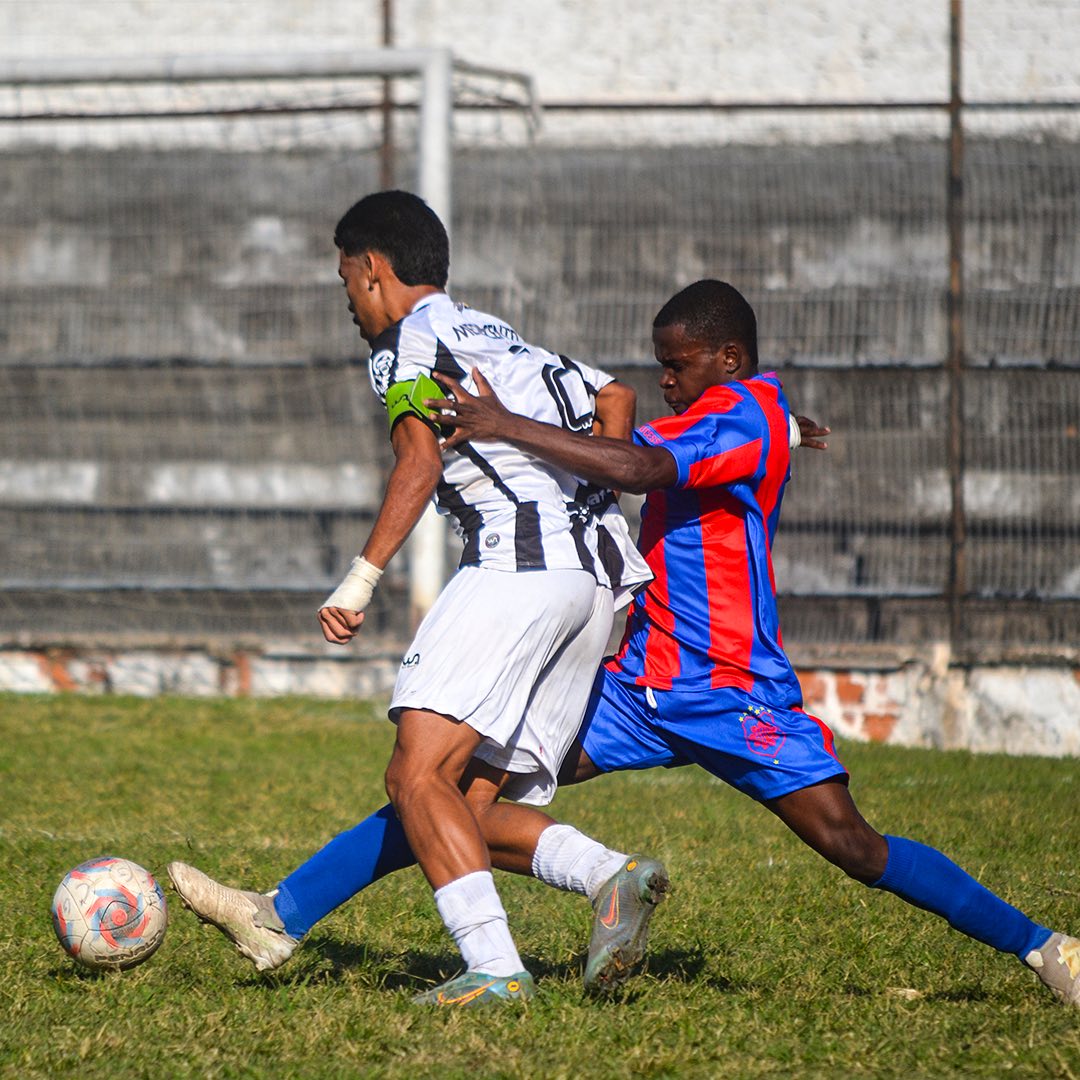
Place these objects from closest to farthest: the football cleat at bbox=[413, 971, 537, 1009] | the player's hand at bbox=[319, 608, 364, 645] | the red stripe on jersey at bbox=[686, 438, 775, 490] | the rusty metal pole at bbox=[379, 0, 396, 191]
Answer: the football cleat at bbox=[413, 971, 537, 1009] → the player's hand at bbox=[319, 608, 364, 645] → the red stripe on jersey at bbox=[686, 438, 775, 490] → the rusty metal pole at bbox=[379, 0, 396, 191]

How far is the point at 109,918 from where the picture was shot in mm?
3990

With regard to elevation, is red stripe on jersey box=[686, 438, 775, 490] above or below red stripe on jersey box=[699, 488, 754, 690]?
above

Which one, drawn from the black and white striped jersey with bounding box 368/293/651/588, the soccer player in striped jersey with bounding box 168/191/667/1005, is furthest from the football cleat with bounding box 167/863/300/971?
the black and white striped jersey with bounding box 368/293/651/588

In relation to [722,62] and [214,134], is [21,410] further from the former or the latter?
[722,62]

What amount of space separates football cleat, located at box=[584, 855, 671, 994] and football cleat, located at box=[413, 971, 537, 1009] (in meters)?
0.16

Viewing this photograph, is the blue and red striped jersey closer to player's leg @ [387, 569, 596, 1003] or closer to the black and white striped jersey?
the black and white striped jersey

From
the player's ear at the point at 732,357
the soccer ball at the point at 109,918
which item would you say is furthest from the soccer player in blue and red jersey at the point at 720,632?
the soccer ball at the point at 109,918

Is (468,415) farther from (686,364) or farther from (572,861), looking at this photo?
(572,861)

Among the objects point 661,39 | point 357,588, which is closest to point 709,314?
point 357,588

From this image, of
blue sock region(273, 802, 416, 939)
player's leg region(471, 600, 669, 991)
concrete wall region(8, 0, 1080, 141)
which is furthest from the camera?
concrete wall region(8, 0, 1080, 141)

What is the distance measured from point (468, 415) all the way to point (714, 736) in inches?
39.4

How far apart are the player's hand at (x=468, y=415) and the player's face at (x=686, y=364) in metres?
0.58

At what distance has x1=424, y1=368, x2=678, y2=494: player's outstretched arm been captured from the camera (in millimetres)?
3738

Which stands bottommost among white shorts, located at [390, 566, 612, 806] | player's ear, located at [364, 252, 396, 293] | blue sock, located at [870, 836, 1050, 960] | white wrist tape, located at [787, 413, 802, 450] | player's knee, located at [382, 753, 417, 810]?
blue sock, located at [870, 836, 1050, 960]
